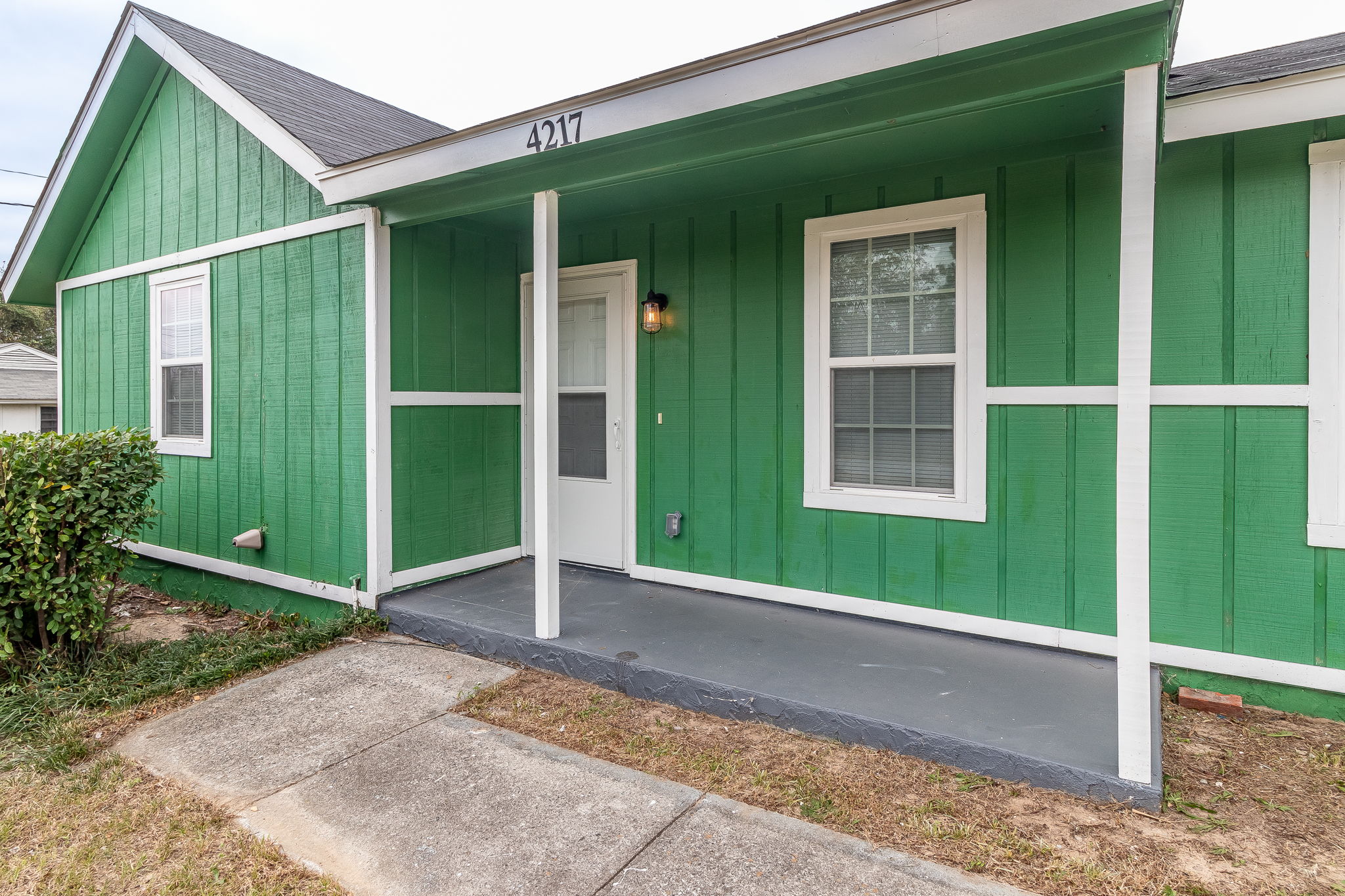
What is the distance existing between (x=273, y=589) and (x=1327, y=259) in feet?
18.9

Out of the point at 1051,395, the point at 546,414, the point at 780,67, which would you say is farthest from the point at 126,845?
the point at 1051,395

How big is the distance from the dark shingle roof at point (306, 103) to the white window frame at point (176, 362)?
129cm

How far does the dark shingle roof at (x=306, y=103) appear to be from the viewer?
14.1 feet

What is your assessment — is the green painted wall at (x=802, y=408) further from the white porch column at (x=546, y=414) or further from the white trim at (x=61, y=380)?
the white trim at (x=61, y=380)

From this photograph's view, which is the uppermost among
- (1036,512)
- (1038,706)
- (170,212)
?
(170,212)

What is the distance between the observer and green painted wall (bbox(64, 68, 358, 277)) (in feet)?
14.8

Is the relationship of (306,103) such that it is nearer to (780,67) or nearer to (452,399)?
(452,399)

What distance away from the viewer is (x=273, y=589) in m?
4.61

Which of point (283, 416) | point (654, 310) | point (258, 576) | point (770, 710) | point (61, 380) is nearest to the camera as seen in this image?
point (770, 710)

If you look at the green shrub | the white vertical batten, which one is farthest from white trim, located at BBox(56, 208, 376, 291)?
the green shrub

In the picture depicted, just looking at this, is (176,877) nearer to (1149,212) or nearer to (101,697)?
(101,697)

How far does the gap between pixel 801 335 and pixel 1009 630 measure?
1772mm

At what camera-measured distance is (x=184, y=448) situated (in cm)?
514

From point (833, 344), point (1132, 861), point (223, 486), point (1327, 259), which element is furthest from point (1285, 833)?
point (223, 486)
